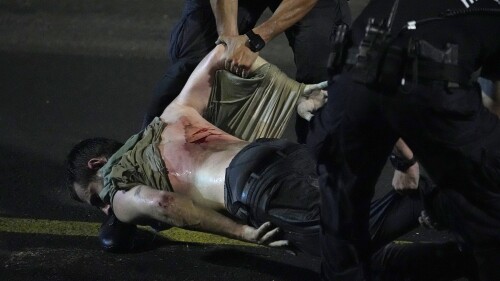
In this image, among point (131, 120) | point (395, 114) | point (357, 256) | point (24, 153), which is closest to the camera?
point (395, 114)

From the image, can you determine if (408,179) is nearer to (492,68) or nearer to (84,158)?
(492,68)

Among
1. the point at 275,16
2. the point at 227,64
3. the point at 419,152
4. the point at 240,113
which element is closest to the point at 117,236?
the point at 240,113

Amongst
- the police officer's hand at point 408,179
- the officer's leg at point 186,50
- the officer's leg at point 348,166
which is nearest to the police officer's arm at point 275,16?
the officer's leg at point 186,50

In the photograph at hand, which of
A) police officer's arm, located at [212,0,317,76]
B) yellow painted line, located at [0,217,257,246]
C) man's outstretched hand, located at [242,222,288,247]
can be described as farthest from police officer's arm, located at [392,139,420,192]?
police officer's arm, located at [212,0,317,76]

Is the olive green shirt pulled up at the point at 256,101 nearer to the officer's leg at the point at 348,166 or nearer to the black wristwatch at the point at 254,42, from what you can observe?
the black wristwatch at the point at 254,42

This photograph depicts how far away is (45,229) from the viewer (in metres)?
4.79

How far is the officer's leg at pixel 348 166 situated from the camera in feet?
11.1

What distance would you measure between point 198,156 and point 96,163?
50cm

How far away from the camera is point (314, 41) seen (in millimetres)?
4988

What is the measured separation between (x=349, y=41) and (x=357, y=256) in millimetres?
792

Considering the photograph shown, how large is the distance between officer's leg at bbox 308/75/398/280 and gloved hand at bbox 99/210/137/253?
42.2 inches

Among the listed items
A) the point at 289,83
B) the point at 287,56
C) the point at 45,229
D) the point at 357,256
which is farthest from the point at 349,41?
the point at 287,56

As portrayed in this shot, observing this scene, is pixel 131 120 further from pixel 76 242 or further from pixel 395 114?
pixel 395 114

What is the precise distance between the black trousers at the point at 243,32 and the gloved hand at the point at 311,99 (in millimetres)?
348
